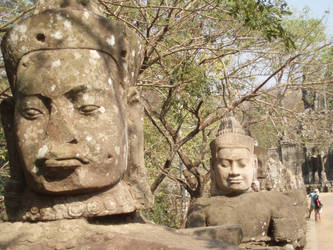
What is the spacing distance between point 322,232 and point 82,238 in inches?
410

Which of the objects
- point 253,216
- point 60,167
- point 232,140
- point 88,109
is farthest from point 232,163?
point 60,167

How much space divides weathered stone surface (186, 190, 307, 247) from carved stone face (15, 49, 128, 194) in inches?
101

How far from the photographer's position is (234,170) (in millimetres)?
5008

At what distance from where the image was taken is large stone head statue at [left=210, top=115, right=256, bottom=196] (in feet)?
16.4

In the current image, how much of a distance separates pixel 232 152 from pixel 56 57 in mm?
3143

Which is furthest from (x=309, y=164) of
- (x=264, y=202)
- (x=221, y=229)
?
(x=221, y=229)

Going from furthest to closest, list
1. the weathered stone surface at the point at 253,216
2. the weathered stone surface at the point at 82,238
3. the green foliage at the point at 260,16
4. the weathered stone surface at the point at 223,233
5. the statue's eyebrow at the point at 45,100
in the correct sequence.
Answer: the weathered stone surface at the point at 253,216 → the green foliage at the point at 260,16 → the weathered stone surface at the point at 223,233 → the statue's eyebrow at the point at 45,100 → the weathered stone surface at the point at 82,238

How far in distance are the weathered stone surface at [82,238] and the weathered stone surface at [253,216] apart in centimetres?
235

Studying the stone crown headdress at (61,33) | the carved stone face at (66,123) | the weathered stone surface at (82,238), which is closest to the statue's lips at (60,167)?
the carved stone face at (66,123)

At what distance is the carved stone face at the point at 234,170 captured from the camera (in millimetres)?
4980

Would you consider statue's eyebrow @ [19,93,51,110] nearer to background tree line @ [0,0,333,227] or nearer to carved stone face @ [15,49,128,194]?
carved stone face @ [15,49,128,194]

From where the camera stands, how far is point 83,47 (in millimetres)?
Result: 2434

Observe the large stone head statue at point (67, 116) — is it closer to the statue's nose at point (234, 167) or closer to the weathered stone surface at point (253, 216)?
the weathered stone surface at point (253, 216)

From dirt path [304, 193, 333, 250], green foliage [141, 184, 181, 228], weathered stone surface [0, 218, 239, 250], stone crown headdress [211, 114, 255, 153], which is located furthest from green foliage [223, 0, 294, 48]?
green foliage [141, 184, 181, 228]
